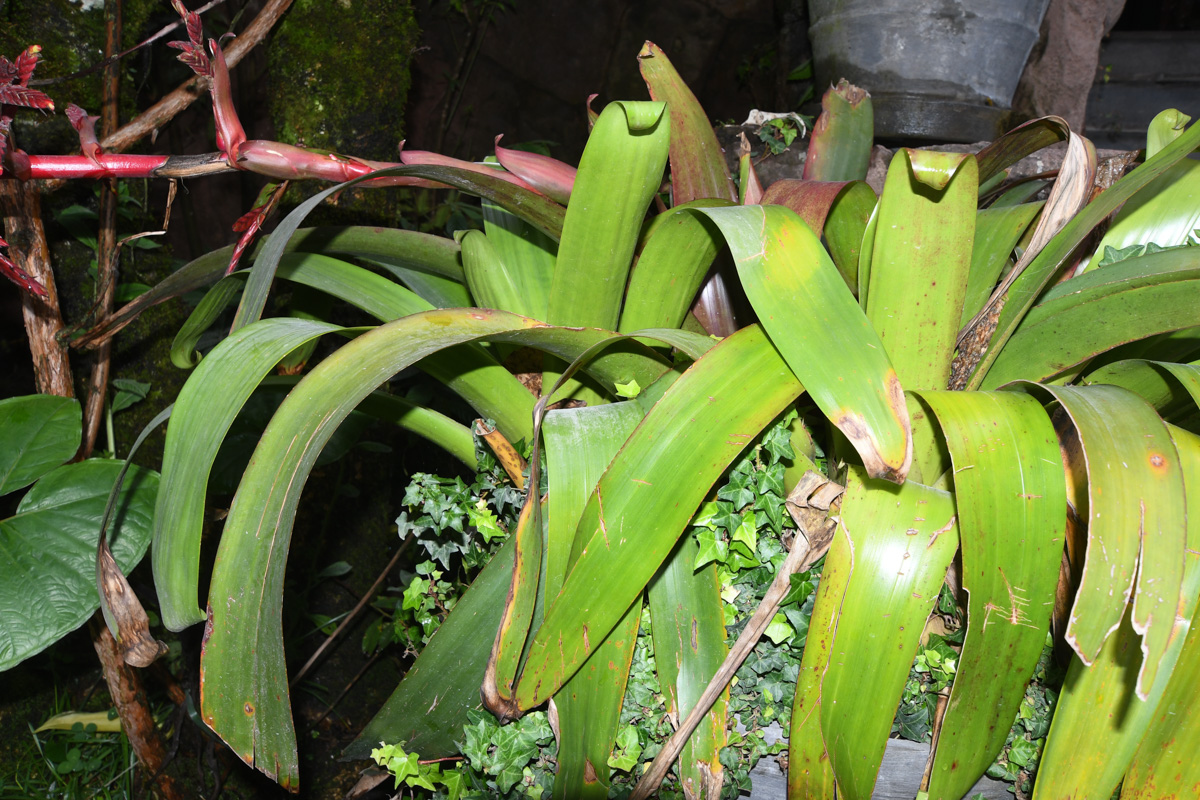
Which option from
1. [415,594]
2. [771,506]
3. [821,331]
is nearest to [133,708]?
[415,594]

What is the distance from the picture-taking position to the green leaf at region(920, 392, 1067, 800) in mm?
486

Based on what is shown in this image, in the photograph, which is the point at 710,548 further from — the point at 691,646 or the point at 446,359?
the point at 446,359

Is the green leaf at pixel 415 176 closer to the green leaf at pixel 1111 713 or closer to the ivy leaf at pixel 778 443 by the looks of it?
the ivy leaf at pixel 778 443

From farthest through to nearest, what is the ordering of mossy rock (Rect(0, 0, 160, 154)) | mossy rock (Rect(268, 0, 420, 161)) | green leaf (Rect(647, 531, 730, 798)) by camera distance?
mossy rock (Rect(268, 0, 420, 161)) → mossy rock (Rect(0, 0, 160, 154)) → green leaf (Rect(647, 531, 730, 798))

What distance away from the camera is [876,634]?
0.50 metres

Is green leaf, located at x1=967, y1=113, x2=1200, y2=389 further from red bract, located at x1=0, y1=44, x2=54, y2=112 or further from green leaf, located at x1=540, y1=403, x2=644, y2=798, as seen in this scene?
red bract, located at x1=0, y1=44, x2=54, y2=112

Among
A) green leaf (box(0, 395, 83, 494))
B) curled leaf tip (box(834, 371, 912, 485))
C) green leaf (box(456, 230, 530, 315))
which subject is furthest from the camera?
green leaf (box(0, 395, 83, 494))

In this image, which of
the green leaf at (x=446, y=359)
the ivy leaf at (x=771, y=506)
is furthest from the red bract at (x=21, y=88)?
the ivy leaf at (x=771, y=506)

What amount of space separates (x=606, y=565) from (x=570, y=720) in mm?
138

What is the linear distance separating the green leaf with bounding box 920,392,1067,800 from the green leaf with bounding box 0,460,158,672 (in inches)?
33.0

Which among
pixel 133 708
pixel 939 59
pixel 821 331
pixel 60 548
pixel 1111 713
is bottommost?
pixel 133 708

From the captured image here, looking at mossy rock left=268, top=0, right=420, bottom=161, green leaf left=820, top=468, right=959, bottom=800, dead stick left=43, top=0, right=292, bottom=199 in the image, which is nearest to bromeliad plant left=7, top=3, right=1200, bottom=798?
green leaf left=820, top=468, right=959, bottom=800

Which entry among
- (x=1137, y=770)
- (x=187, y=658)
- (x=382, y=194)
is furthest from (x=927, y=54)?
(x=187, y=658)

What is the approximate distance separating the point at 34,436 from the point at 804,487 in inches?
38.0
